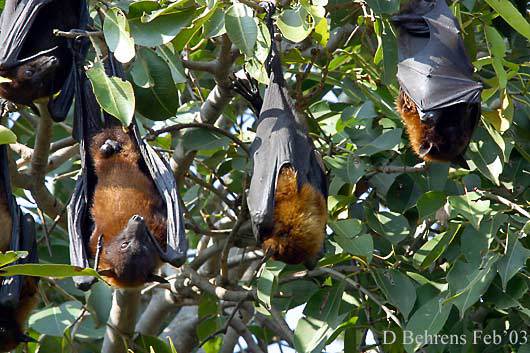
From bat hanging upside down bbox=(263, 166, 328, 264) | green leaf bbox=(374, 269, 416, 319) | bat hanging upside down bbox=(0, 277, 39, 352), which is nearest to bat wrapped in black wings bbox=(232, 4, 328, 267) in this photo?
bat hanging upside down bbox=(263, 166, 328, 264)

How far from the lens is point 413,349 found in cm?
493

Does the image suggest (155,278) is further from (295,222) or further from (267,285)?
(295,222)

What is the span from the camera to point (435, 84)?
5570mm

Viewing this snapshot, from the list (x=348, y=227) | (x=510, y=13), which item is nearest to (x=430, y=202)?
(x=348, y=227)

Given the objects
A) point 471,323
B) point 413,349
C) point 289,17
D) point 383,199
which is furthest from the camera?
point 383,199

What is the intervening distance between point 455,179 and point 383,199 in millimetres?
641

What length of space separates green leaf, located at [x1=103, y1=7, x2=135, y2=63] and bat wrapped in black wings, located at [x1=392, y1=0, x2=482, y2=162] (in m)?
1.96

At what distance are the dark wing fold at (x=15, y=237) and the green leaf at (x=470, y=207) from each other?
257cm

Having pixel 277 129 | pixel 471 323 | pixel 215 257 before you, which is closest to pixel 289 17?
pixel 277 129

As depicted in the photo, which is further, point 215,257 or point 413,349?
point 215,257

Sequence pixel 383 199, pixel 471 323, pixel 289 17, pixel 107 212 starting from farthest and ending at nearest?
1. pixel 383 199
2. pixel 471 323
3. pixel 107 212
4. pixel 289 17

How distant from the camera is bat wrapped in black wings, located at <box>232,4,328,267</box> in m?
5.41

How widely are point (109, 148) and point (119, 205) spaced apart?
0.43 meters

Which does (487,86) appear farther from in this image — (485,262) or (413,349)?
(413,349)
